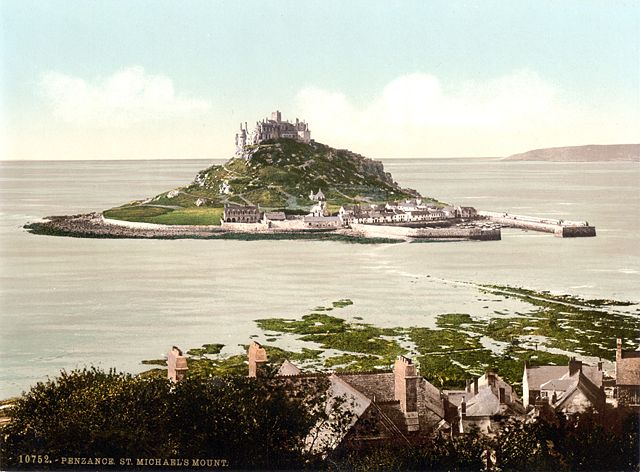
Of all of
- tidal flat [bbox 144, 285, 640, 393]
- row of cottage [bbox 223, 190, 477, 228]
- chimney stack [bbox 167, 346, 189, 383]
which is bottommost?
tidal flat [bbox 144, 285, 640, 393]

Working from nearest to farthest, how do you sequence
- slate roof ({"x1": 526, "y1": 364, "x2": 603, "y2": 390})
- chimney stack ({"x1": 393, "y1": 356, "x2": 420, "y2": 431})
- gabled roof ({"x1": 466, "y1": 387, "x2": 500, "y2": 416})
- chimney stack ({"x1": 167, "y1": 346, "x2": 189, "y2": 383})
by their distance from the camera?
1. chimney stack ({"x1": 393, "y1": 356, "x2": 420, "y2": 431})
2. gabled roof ({"x1": 466, "y1": 387, "x2": 500, "y2": 416})
3. chimney stack ({"x1": 167, "y1": 346, "x2": 189, "y2": 383})
4. slate roof ({"x1": 526, "y1": 364, "x2": 603, "y2": 390})

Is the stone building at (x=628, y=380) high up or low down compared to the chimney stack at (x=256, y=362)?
down

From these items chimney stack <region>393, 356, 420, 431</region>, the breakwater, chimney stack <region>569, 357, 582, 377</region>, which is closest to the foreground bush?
chimney stack <region>393, 356, 420, 431</region>

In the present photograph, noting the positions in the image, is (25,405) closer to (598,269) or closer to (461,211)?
(598,269)

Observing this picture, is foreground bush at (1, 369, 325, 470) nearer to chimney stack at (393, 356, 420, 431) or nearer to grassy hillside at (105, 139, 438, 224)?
chimney stack at (393, 356, 420, 431)

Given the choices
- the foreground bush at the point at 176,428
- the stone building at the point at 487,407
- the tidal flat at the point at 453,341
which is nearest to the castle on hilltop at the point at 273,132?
the tidal flat at the point at 453,341

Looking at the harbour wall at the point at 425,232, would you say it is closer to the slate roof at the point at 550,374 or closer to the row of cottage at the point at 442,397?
the slate roof at the point at 550,374

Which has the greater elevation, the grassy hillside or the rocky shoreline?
the grassy hillside

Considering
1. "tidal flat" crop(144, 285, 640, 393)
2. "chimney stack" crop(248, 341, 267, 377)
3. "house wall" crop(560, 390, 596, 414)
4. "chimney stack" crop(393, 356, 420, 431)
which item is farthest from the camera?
"tidal flat" crop(144, 285, 640, 393)
